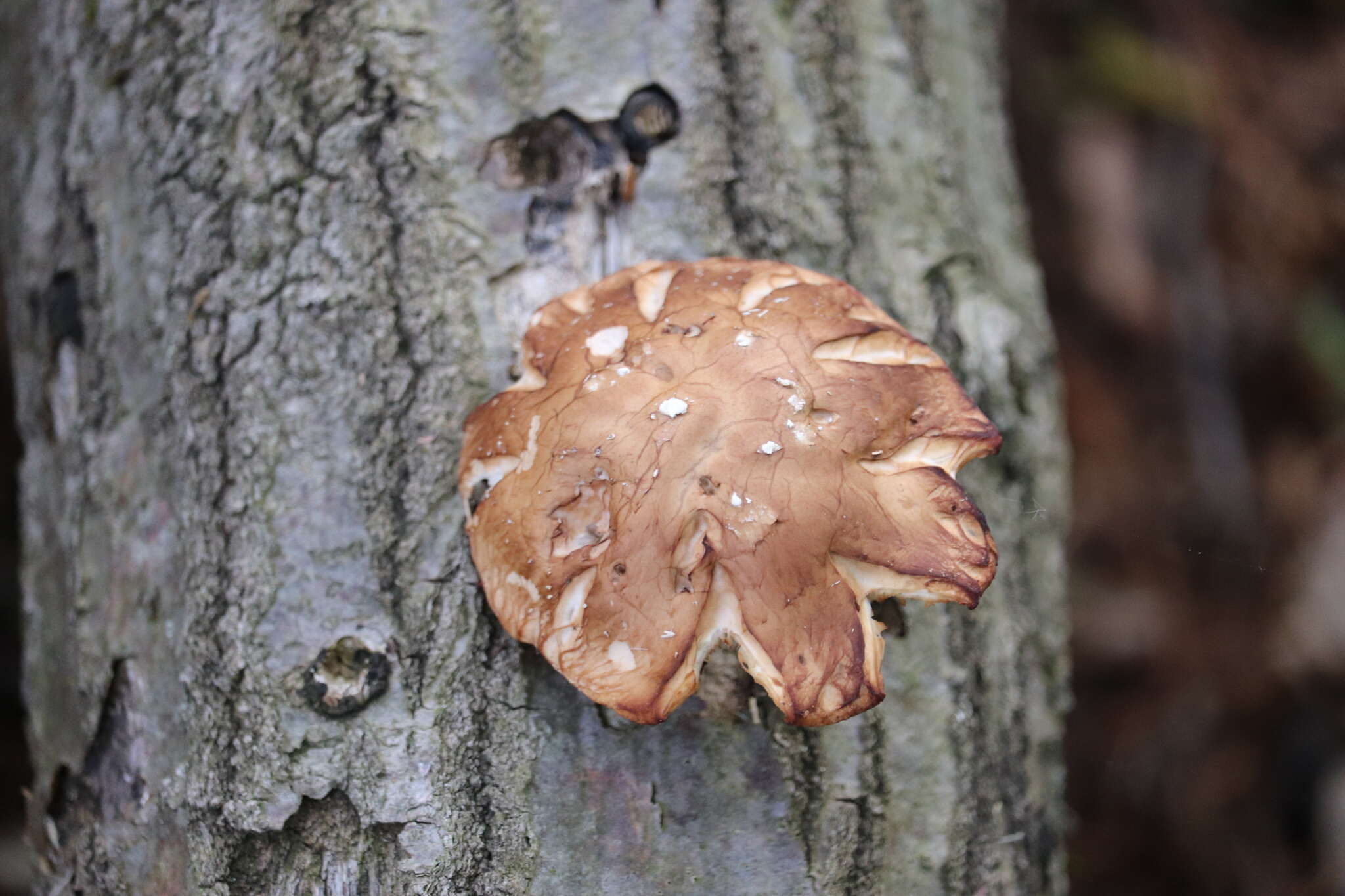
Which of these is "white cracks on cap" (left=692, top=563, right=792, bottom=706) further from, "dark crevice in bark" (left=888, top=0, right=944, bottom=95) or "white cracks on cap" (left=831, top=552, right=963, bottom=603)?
"dark crevice in bark" (left=888, top=0, right=944, bottom=95)

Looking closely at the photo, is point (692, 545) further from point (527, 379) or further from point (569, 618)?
point (527, 379)

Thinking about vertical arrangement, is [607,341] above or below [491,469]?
above

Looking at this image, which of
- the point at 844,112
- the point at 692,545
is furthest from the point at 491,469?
the point at 844,112

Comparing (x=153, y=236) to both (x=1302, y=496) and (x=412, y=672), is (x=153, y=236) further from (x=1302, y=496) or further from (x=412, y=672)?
(x=1302, y=496)

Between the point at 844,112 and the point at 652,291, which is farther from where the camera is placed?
the point at 844,112

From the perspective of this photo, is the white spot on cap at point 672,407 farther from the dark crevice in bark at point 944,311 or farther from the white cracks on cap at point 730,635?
the dark crevice in bark at point 944,311

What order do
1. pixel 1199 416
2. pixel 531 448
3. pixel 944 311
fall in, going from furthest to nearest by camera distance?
1. pixel 1199 416
2. pixel 944 311
3. pixel 531 448
